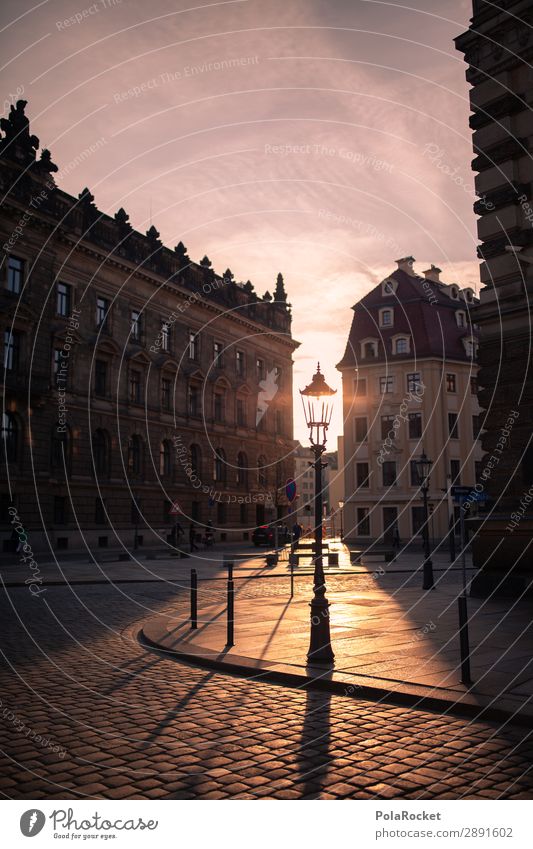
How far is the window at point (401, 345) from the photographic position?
5731cm

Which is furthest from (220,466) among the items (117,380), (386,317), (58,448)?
(58,448)

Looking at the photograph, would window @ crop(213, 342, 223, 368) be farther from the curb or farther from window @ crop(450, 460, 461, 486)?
the curb

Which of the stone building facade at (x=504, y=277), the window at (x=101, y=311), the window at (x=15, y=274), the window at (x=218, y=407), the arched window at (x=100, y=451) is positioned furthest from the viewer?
the window at (x=218, y=407)

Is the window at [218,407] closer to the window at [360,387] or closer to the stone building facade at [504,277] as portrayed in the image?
the window at [360,387]

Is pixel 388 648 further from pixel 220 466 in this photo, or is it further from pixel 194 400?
pixel 220 466

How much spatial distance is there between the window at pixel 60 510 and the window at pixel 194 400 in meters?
15.6

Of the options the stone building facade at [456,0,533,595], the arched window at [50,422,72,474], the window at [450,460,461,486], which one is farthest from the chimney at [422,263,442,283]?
the stone building facade at [456,0,533,595]

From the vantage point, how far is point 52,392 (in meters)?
42.1

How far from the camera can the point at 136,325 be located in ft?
165

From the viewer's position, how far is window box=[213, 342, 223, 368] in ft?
194

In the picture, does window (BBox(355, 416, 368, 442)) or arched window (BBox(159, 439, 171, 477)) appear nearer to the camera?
arched window (BBox(159, 439, 171, 477))

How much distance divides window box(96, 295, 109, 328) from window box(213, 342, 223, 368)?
43.1ft

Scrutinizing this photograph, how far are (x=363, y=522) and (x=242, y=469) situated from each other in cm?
1117

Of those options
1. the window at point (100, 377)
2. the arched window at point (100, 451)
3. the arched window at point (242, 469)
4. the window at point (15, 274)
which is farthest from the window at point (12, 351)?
the arched window at point (242, 469)
